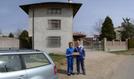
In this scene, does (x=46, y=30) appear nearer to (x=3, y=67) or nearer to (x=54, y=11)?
(x=54, y=11)

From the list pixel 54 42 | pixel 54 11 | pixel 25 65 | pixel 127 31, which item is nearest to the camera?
pixel 25 65

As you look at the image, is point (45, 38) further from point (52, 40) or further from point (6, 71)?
point (6, 71)

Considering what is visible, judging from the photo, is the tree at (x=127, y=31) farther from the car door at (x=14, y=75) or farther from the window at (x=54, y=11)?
the car door at (x=14, y=75)

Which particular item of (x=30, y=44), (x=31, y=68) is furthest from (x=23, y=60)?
(x=30, y=44)

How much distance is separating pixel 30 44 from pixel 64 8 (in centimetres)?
798

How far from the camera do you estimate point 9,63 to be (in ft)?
30.2

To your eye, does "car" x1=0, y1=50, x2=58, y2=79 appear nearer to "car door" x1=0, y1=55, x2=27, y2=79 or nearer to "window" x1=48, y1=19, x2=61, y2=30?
"car door" x1=0, y1=55, x2=27, y2=79

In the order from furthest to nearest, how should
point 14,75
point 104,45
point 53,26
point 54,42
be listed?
point 104,45 → point 53,26 → point 54,42 → point 14,75

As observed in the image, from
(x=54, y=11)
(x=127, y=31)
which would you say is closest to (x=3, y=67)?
(x=54, y=11)

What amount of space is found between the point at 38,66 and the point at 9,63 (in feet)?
3.75

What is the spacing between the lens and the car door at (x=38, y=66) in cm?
967

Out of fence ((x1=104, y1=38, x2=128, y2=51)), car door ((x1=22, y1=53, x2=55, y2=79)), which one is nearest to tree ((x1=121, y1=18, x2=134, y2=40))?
fence ((x1=104, y1=38, x2=128, y2=51))

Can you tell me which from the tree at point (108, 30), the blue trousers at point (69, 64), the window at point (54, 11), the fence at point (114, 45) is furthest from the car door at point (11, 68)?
the tree at point (108, 30)

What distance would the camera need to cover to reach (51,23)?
45.5 metres
